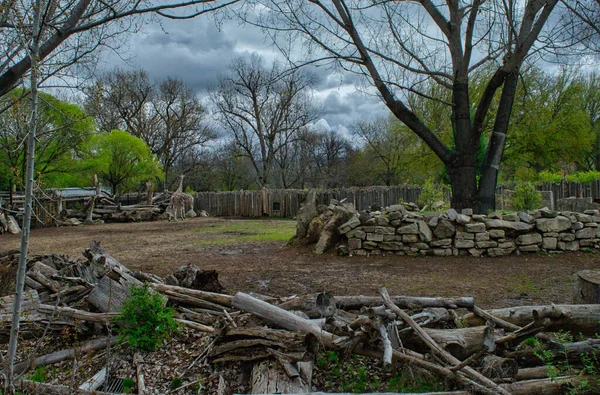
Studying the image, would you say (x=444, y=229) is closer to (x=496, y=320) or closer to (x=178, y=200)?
(x=496, y=320)

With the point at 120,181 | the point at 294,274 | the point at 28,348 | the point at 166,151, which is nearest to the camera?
the point at 28,348

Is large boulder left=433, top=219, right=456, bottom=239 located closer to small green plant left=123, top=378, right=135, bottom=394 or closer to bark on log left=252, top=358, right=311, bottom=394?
bark on log left=252, top=358, right=311, bottom=394

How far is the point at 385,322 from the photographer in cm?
278

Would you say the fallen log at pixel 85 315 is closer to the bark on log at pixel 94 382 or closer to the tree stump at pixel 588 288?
the bark on log at pixel 94 382

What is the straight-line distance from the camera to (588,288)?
3570 mm

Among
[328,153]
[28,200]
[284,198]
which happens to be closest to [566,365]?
[28,200]

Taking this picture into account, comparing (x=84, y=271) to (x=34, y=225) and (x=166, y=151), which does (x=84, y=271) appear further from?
(x=166, y=151)

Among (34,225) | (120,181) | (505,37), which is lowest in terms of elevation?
(34,225)

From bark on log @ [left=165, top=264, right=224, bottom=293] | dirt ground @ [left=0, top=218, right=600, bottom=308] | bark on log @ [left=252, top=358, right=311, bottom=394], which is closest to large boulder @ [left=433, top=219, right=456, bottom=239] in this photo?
dirt ground @ [left=0, top=218, right=600, bottom=308]

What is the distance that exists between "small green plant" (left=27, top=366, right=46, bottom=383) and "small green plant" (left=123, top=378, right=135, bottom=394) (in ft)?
2.06

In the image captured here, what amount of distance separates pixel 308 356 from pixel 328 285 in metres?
2.99

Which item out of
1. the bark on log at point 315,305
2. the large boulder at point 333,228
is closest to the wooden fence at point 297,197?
the large boulder at point 333,228

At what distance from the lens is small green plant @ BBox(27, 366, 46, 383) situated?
289cm

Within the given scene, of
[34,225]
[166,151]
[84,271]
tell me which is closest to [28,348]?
[84,271]
